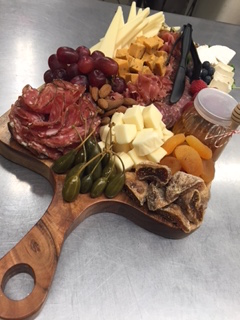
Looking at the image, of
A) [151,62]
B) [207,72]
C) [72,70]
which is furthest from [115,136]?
[207,72]

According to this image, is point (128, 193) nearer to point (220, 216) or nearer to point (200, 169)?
point (200, 169)

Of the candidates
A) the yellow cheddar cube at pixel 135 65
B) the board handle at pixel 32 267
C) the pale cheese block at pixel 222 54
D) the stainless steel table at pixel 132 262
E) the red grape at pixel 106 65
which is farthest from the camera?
the pale cheese block at pixel 222 54

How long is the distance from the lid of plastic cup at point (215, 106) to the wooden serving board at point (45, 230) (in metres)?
0.35

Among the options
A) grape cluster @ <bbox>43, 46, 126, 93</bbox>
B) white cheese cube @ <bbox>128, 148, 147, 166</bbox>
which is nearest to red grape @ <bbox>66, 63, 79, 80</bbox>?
grape cluster @ <bbox>43, 46, 126, 93</bbox>

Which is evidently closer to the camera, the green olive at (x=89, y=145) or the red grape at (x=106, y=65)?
the green olive at (x=89, y=145)

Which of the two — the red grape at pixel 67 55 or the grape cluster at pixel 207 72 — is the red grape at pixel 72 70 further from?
the grape cluster at pixel 207 72

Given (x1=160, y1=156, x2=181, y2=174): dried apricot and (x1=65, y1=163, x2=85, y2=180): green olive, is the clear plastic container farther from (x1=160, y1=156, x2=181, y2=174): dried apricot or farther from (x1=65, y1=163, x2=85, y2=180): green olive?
(x1=65, y1=163, x2=85, y2=180): green olive

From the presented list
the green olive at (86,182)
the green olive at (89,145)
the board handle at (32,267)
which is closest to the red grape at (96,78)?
the green olive at (89,145)

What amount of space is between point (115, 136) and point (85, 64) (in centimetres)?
25

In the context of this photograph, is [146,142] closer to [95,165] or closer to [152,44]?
[95,165]

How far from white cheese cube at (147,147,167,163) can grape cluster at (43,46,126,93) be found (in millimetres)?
283

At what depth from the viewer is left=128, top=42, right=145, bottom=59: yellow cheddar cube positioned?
1.26 m

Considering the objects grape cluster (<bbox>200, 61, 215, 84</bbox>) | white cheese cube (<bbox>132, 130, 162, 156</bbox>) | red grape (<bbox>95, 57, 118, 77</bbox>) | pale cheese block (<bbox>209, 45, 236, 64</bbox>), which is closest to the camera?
white cheese cube (<bbox>132, 130, 162, 156</bbox>)

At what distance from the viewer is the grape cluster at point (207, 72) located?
1.38 metres
